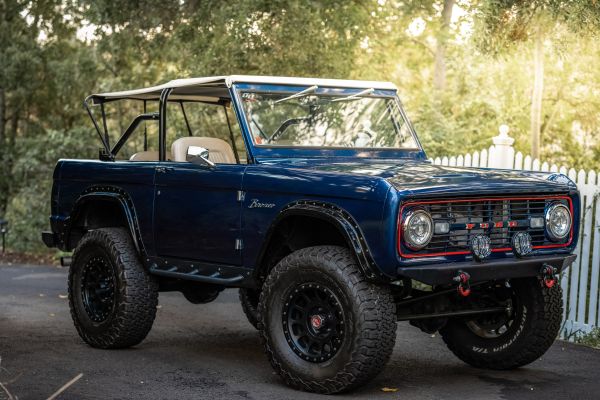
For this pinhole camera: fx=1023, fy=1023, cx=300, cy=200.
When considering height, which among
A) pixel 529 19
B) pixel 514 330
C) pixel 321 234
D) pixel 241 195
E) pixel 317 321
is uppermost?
pixel 529 19

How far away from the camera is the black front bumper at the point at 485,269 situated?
6.16 meters

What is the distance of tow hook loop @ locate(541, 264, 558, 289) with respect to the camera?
6.72 meters

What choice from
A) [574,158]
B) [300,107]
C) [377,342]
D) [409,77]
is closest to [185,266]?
[300,107]

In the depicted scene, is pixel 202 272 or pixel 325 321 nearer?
pixel 325 321

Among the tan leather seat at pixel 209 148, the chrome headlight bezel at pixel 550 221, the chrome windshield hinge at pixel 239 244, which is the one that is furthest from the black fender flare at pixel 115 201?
the chrome headlight bezel at pixel 550 221

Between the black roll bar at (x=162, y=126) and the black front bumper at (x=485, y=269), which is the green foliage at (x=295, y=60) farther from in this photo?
the black front bumper at (x=485, y=269)

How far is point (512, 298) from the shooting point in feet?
24.4

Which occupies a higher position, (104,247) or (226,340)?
(104,247)

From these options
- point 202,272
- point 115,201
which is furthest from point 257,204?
point 115,201

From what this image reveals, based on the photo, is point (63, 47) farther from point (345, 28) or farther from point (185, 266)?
point (185, 266)

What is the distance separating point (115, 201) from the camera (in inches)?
329

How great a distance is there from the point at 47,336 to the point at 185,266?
184 centimetres

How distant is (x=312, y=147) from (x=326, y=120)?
13.7 inches

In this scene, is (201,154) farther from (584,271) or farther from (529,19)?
(529,19)
